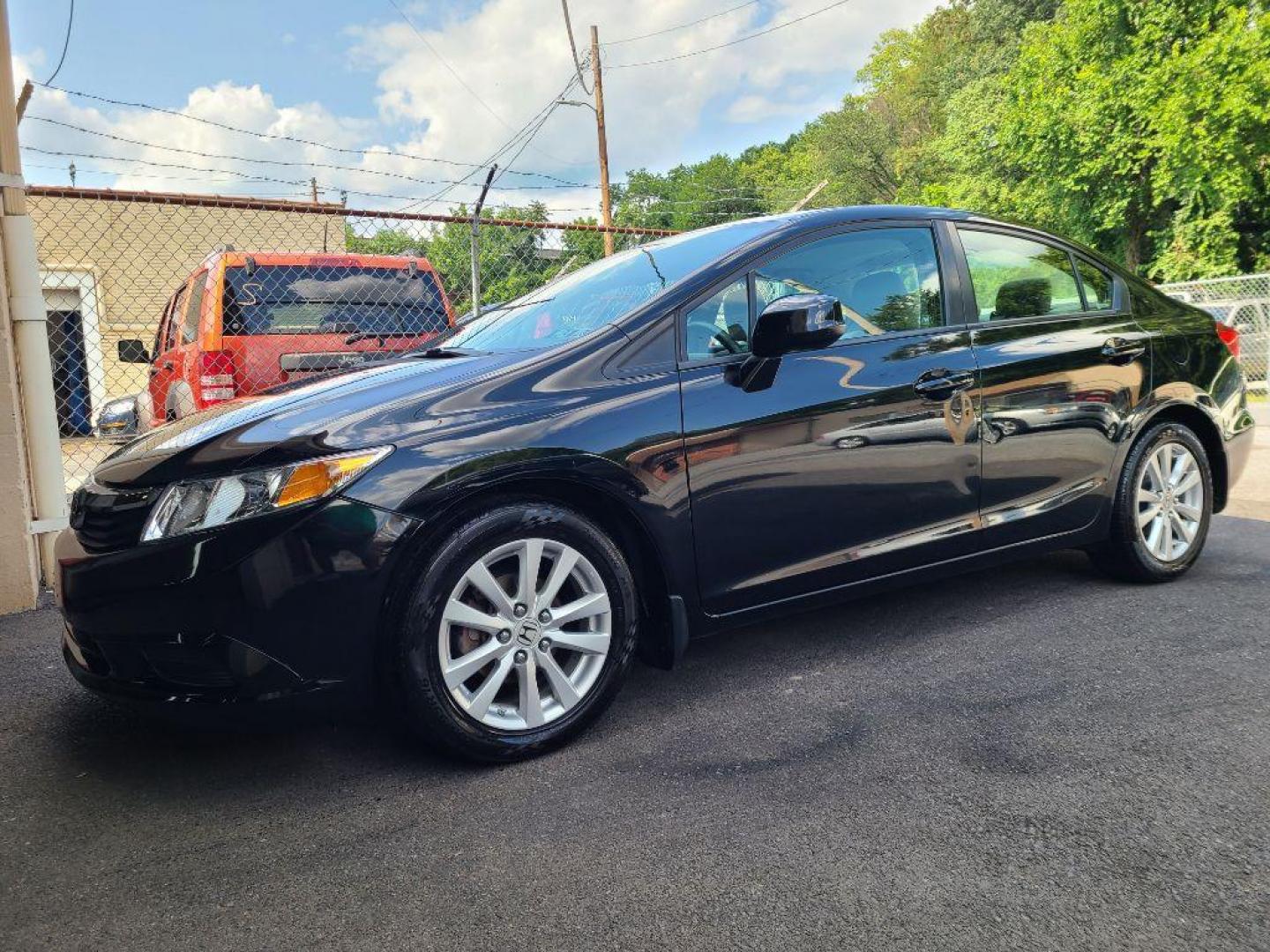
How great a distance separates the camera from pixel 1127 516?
386cm

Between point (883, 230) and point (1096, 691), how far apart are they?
68.7 inches

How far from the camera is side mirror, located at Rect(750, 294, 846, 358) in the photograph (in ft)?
9.17

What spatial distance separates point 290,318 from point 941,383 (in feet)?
13.5

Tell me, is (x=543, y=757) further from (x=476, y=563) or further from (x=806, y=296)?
(x=806, y=296)

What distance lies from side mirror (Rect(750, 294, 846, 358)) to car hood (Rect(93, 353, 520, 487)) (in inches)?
28.6

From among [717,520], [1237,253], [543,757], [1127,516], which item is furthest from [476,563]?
[1237,253]

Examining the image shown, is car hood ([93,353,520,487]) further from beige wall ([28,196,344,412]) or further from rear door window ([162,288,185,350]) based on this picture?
beige wall ([28,196,344,412])

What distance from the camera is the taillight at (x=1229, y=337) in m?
4.32

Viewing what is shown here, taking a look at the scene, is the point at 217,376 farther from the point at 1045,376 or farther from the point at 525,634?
the point at 1045,376

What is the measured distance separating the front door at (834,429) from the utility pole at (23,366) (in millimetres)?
3381

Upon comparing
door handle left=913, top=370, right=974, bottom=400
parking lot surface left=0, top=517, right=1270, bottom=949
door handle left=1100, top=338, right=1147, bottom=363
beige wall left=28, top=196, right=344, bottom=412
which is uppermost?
beige wall left=28, top=196, right=344, bottom=412

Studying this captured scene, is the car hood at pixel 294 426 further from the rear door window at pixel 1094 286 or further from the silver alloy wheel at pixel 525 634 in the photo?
the rear door window at pixel 1094 286

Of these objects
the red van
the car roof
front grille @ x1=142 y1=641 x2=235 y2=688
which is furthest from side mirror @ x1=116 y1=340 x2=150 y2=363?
the car roof

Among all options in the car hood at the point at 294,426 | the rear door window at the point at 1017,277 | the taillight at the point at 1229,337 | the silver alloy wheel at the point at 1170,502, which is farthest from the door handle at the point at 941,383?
the taillight at the point at 1229,337
